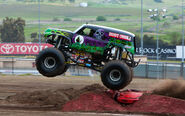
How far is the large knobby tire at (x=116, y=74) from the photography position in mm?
11195

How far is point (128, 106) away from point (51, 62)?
3.19 m

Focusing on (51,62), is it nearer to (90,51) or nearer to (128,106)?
(90,51)

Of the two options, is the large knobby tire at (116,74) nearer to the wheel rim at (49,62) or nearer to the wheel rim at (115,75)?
the wheel rim at (115,75)

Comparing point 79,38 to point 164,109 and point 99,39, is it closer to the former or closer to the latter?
point 99,39

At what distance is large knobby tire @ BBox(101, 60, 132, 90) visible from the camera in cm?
1120

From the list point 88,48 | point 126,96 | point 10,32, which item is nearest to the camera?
point 126,96

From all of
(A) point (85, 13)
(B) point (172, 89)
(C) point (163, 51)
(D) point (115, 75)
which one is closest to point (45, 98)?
(D) point (115, 75)

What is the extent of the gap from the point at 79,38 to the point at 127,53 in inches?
68.7

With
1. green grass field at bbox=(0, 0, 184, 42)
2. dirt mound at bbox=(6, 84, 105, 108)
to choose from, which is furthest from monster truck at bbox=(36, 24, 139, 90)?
green grass field at bbox=(0, 0, 184, 42)

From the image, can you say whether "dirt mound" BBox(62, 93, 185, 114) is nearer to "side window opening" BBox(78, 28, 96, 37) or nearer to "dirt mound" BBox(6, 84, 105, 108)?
"dirt mound" BBox(6, 84, 105, 108)

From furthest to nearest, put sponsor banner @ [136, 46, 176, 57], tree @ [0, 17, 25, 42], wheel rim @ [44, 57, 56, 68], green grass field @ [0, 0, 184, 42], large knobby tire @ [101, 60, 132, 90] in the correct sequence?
green grass field @ [0, 0, 184, 42] → tree @ [0, 17, 25, 42] → sponsor banner @ [136, 46, 176, 57] → wheel rim @ [44, 57, 56, 68] → large knobby tire @ [101, 60, 132, 90]

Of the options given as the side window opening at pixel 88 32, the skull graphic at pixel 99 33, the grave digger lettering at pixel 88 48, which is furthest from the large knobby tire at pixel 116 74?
the side window opening at pixel 88 32

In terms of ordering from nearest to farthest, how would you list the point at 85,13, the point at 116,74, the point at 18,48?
the point at 116,74, the point at 18,48, the point at 85,13

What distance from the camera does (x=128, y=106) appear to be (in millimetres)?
10711
